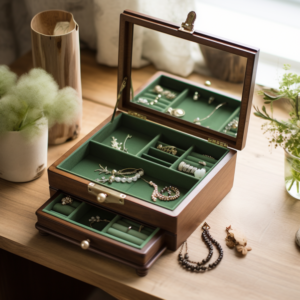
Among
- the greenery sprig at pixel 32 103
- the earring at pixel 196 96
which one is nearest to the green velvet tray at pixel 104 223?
the greenery sprig at pixel 32 103

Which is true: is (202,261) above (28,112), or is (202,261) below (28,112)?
below

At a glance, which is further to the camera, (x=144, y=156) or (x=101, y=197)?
(x=144, y=156)

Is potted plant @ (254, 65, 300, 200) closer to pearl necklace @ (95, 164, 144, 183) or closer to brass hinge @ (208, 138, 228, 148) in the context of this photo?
brass hinge @ (208, 138, 228, 148)

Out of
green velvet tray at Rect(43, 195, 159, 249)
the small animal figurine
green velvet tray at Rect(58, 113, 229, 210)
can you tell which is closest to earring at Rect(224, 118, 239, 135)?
green velvet tray at Rect(58, 113, 229, 210)

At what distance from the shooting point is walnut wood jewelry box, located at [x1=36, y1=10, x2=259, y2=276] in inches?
49.1

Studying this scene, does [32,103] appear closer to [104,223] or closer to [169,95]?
[104,223]

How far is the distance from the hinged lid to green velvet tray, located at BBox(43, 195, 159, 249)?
0.38m

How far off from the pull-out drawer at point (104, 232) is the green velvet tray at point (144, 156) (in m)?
0.09

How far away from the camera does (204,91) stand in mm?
1727

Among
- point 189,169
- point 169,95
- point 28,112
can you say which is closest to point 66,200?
point 28,112

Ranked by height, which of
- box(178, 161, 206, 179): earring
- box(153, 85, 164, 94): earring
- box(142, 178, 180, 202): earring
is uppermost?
box(153, 85, 164, 94): earring

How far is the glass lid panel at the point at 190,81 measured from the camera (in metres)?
1.62

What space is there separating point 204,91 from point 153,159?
40cm

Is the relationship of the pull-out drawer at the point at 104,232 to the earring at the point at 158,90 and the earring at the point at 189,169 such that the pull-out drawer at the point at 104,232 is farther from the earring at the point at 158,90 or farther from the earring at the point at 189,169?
the earring at the point at 158,90
